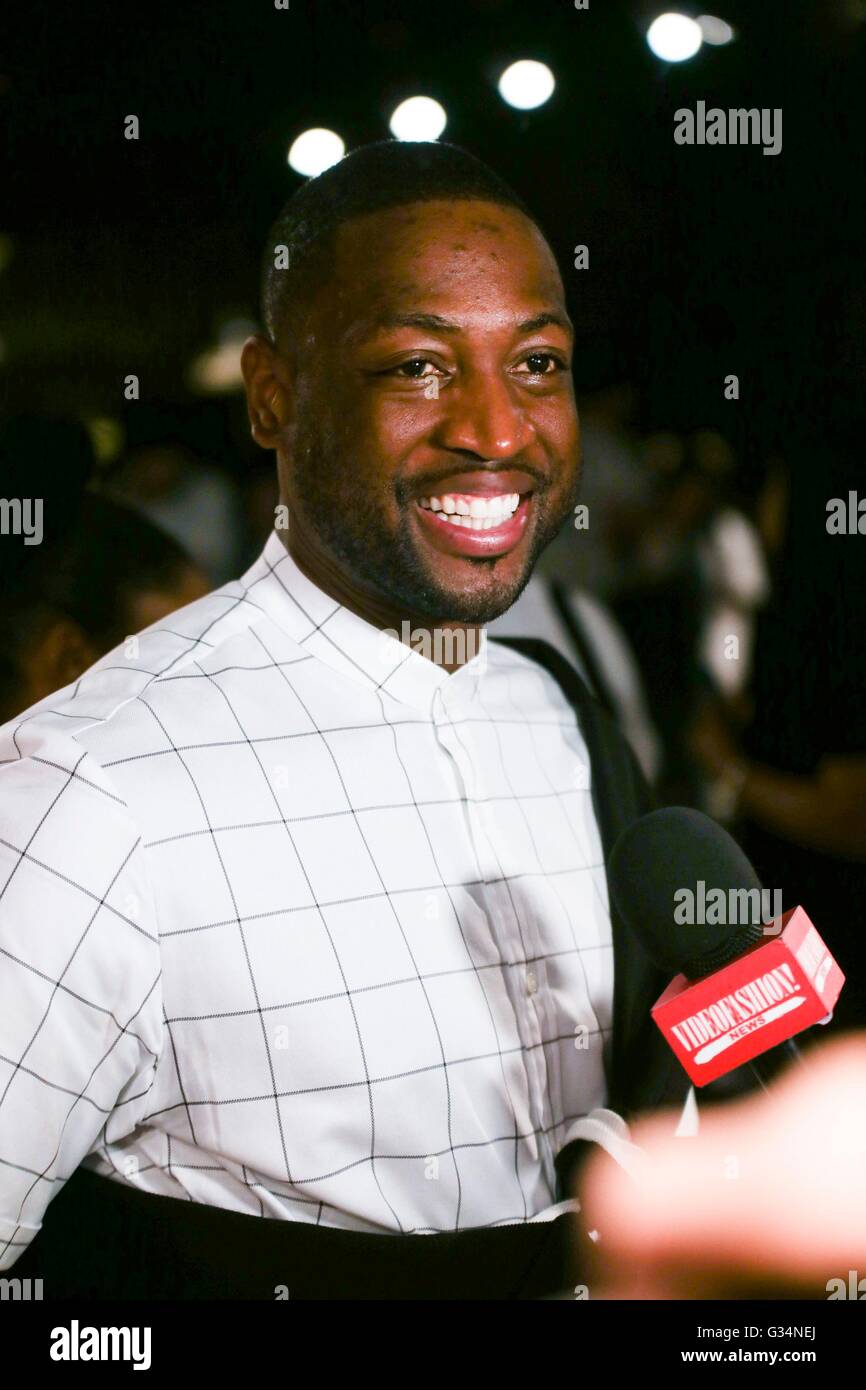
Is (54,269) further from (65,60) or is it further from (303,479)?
(303,479)

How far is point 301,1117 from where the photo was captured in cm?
114

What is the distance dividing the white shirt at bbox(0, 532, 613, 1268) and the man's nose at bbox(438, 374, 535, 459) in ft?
0.74

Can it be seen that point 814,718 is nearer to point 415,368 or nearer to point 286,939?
point 415,368

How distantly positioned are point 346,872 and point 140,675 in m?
0.28

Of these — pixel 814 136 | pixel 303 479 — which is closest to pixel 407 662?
→ pixel 303 479

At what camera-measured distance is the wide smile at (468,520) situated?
50.4 inches

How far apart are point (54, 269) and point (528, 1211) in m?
1.33

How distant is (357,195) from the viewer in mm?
1275

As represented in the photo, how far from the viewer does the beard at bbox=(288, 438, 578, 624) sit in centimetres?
129

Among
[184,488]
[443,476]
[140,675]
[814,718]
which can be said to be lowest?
[140,675]

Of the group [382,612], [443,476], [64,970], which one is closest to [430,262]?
[443,476]

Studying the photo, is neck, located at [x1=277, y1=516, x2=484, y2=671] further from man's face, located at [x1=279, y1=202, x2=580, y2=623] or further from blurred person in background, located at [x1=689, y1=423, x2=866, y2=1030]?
blurred person in background, located at [x1=689, y1=423, x2=866, y2=1030]

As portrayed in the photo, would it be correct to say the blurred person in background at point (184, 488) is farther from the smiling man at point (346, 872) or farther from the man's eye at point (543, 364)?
the man's eye at point (543, 364)

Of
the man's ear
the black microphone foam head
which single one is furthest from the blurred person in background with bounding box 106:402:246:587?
the black microphone foam head
